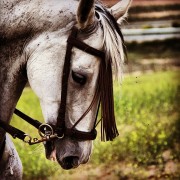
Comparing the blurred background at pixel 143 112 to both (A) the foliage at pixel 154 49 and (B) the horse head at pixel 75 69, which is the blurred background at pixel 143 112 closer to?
(A) the foliage at pixel 154 49

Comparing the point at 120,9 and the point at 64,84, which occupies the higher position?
the point at 120,9

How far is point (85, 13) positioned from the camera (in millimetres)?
2217

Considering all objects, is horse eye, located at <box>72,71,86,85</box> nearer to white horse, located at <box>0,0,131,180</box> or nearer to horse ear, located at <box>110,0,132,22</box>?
white horse, located at <box>0,0,131,180</box>

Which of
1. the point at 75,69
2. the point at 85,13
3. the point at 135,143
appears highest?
the point at 85,13

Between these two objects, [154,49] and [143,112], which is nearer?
[143,112]

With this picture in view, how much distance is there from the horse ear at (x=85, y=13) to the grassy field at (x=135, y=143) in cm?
237

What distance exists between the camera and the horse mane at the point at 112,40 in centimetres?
228

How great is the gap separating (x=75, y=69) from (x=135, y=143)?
269cm

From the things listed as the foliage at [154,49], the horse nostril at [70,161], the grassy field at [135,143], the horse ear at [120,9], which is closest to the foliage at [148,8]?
the foliage at [154,49]

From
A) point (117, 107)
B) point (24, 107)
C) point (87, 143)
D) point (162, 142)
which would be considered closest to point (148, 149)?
point (162, 142)

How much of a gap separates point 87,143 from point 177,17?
3.06m

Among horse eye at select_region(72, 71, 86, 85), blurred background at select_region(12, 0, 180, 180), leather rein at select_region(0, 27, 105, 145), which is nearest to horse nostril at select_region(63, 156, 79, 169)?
leather rein at select_region(0, 27, 105, 145)

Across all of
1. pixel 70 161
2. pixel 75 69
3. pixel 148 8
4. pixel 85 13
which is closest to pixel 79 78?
pixel 75 69

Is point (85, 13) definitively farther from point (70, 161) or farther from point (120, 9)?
point (70, 161)
